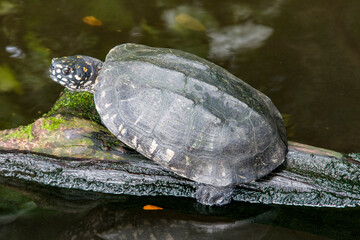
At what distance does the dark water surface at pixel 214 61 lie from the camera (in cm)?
381

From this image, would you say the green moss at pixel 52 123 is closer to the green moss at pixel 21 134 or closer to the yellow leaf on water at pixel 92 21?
the green moss at pixel 21 134

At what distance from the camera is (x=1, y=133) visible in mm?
4043

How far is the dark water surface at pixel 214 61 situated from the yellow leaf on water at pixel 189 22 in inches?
0.8

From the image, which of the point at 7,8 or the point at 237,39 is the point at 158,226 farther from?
the point at 7,8

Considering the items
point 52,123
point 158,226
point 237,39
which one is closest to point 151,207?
point 158,226

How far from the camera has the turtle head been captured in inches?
157

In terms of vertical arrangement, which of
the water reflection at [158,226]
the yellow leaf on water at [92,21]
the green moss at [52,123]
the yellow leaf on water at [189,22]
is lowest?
the water reflection at [158,226]

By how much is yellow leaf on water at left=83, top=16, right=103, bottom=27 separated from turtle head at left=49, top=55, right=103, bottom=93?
314cm

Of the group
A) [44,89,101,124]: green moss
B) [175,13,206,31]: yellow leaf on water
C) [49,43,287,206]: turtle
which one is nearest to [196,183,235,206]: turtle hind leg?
[49,43,287,206]: turtle

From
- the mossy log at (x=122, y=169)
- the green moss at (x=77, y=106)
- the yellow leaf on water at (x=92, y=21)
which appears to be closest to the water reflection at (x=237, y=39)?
the yellow leaf on water at (x=92, y=21)

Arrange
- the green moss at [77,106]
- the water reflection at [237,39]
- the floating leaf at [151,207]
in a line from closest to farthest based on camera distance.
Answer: the floating leaf at [151,207]
the green moss at [77,106]
the water reflection at [237,39]

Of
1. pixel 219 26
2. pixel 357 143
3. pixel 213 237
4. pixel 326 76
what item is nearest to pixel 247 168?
pixel 213 237

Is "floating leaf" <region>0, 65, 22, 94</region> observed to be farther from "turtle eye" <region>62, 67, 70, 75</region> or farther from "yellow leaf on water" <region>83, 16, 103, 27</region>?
"turtle eye" <region>62, 67, 70, 75</region>

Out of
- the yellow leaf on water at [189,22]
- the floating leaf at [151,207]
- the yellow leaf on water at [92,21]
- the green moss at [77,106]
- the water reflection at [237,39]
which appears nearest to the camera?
the floating leaf at [151,207]
